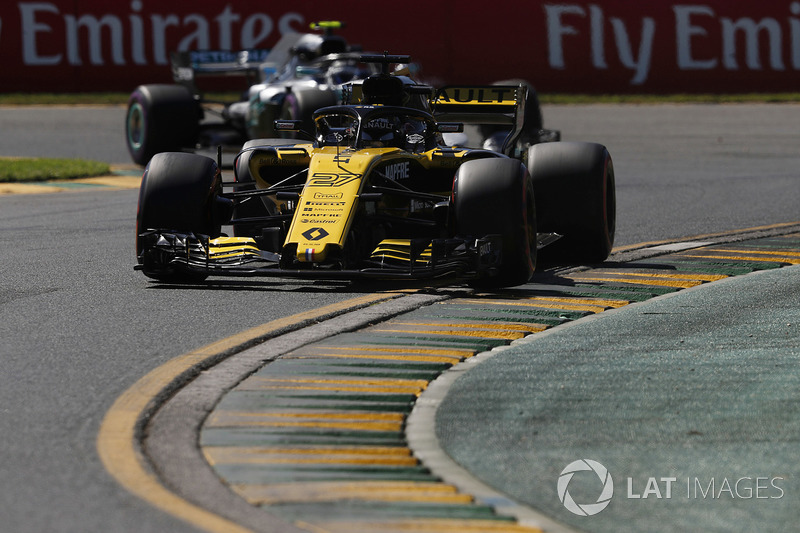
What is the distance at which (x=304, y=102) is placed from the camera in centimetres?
1548

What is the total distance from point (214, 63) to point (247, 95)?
0.83m

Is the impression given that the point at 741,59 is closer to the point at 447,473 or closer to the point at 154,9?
the point at 154,9

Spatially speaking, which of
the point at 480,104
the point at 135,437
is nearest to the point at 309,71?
the point at 480,104

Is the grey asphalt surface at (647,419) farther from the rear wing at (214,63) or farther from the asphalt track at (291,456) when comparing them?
the rear wing at (214,63)

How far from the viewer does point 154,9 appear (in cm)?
2631

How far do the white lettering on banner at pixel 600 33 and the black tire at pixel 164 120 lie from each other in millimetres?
11563

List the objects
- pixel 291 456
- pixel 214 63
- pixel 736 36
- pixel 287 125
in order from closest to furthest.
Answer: pixel 291 456, pixel 287 125, pixel 214 63, pixel 736 36

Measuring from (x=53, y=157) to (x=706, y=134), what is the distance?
9830 mm

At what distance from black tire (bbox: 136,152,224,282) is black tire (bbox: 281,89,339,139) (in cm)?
655

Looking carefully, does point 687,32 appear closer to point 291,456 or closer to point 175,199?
point 175,199

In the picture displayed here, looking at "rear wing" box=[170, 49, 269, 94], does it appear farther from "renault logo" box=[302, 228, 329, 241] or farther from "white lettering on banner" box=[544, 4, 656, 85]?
"renault logo" box=[302, 228, 329, 241]

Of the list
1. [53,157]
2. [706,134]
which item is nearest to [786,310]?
[53,157]

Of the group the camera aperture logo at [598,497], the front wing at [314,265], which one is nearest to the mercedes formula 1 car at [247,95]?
the front wing at [314,265]

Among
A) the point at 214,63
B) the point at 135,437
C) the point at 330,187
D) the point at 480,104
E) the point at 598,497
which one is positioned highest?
the point at 214,63
